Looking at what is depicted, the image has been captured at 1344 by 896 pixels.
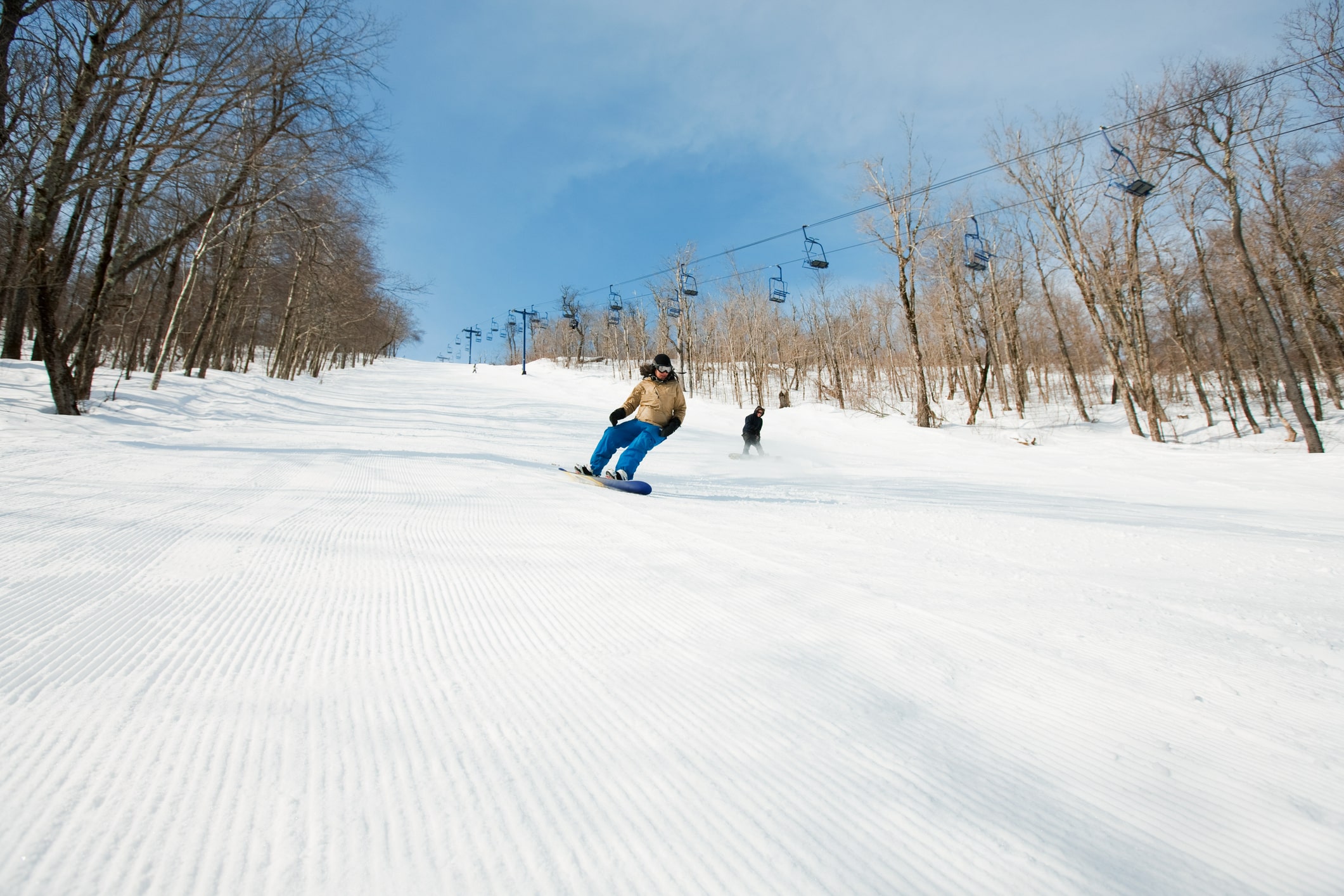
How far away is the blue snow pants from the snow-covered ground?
2280 millimetres

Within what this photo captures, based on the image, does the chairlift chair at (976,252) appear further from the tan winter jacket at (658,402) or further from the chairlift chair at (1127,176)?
the tan winter jacket at (658,402)

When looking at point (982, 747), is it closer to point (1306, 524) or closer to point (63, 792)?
point (63, 792)

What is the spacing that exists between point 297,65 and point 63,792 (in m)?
10.9

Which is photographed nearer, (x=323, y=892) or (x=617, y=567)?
(x=323, y=892)

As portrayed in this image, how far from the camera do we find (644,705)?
1.44 m

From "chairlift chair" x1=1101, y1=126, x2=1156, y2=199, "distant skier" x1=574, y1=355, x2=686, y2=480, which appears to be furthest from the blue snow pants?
"chairlift chair" x1=1101, y1=126, x2=1156, y2=199

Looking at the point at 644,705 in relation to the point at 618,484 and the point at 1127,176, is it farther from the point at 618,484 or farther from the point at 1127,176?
the point at 1127,176

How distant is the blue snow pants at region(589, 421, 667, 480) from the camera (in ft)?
20.0

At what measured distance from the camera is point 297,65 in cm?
834

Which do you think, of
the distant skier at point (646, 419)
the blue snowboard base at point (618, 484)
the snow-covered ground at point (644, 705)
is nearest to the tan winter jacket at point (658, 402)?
the distant skier at point (646, 419)

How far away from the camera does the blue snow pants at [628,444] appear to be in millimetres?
6090

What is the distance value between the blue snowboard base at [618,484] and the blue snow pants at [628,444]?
0.17 metres

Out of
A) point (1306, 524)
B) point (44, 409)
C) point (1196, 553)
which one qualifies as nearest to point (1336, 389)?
point (1306, 524)

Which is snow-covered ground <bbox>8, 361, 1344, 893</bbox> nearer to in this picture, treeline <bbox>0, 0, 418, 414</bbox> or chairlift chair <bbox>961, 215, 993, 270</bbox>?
treeline <bbox>0, 0, 418, 414</bbox>
